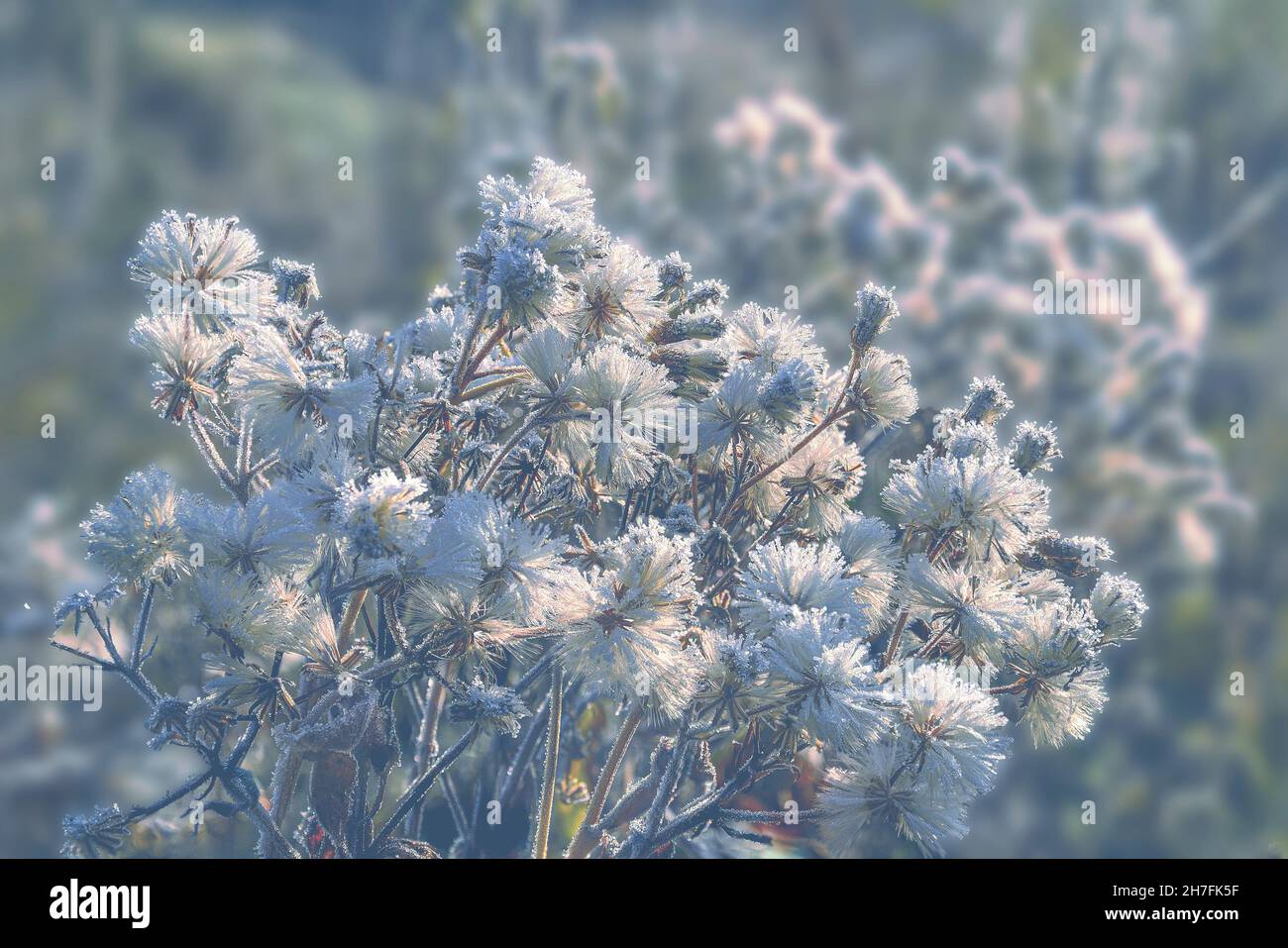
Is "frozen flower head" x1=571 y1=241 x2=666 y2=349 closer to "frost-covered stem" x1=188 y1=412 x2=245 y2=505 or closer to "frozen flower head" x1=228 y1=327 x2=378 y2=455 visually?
"frozen flower head" x1=228 y1=327 x2=378 y2=455

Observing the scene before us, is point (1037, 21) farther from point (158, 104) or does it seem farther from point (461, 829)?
point (461, 829)

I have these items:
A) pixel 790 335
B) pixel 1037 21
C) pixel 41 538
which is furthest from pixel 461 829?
pixel 1037 21

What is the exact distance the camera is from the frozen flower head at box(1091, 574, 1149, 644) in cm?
130

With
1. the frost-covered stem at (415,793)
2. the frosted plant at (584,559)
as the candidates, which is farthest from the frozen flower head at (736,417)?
the frost-covered stem at (415,793)

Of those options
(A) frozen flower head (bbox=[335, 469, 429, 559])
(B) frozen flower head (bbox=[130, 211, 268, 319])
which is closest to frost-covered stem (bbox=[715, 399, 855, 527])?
(A) frozen flower head (bbox=[335, 469, 429, 559])

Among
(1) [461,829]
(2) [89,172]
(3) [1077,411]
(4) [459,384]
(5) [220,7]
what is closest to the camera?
(4) [459,384]

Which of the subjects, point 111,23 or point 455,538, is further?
point 111,23

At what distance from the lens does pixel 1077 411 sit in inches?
165

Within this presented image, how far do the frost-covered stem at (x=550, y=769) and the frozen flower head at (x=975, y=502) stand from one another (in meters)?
0.32

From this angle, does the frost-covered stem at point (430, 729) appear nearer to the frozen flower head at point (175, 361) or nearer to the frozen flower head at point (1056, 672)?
the frozen flower head at point (175, 361)

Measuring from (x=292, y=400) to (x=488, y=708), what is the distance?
29 cm

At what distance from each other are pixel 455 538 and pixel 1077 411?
Answer: 3.30 metres

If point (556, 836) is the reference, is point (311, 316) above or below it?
above

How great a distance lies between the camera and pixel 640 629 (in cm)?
116
